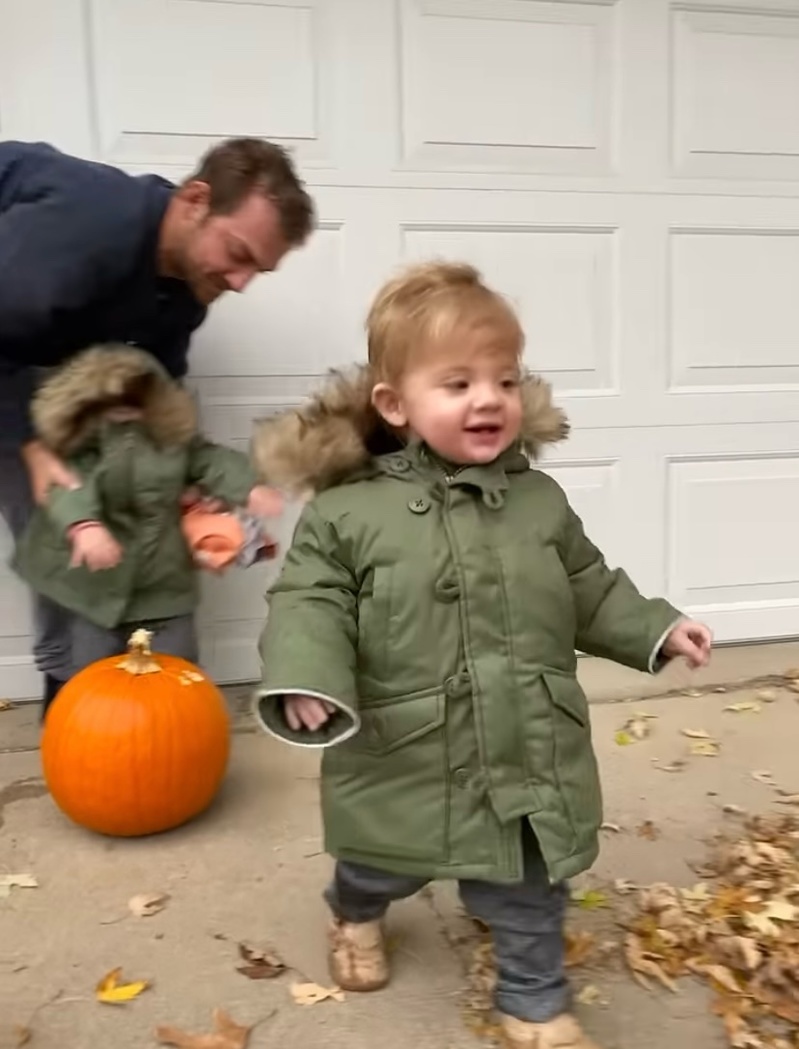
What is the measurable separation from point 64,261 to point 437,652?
4.48 ft

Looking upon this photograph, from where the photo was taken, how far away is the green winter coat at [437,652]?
5.05 ft

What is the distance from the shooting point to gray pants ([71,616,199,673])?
2.75 metres

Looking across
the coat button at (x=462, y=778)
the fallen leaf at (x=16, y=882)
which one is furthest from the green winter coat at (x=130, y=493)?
the coat button at (x=462, y=778)

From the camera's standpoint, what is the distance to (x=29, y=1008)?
5.54ft

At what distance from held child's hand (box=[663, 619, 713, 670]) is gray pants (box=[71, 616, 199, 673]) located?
1.46 metres

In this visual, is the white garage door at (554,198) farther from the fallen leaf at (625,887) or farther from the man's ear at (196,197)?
the fallen leaf at (625,887)

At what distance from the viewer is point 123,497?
8.67 ft

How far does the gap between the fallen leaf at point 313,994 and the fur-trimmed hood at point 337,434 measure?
0.77m

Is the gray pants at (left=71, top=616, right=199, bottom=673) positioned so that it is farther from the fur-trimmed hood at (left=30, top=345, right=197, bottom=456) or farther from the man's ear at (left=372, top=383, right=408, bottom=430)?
the man's ear at (left=372, top=383, right=408, bottom=430)

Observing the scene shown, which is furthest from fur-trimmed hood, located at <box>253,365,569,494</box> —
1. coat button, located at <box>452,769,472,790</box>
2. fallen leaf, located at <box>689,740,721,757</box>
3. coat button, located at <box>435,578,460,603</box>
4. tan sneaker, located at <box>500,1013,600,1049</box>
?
fallen leaf, located at <box>689,740,721,757</box>

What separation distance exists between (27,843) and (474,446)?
52.9 inches

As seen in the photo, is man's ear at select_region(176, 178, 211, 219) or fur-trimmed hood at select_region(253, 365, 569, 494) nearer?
fur-trimmed hood at select_region(253, 365, 569, 494)

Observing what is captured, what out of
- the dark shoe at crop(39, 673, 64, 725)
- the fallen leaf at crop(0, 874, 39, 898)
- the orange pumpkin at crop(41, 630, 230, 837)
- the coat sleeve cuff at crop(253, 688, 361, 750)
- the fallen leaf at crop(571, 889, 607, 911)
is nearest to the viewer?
the coat sleeve cuff at crop(253, 688, 361, 750)

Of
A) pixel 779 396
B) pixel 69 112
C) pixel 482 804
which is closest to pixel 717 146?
pixel 779 396
